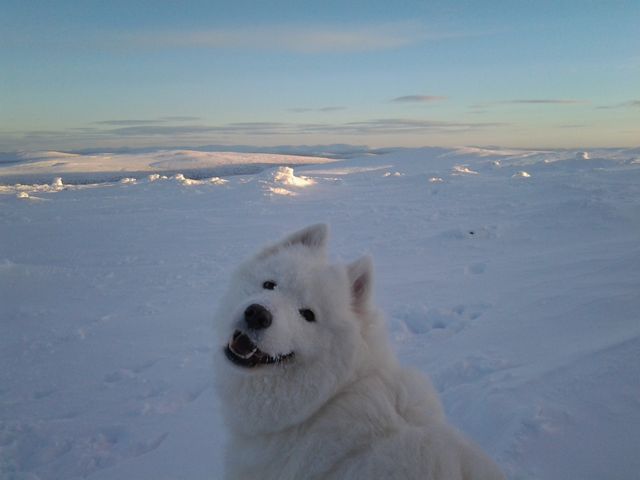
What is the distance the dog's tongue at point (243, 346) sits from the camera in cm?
196

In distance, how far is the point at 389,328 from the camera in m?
5.25

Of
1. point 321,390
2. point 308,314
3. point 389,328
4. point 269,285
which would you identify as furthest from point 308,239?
point 389,328

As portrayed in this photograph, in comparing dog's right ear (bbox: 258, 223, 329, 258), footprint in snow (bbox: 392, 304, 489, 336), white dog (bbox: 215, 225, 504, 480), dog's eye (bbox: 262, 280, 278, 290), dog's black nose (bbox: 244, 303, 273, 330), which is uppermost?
dog's right ear (bbox: 258, 223, 329, 258)

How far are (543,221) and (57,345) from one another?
11.4 meters

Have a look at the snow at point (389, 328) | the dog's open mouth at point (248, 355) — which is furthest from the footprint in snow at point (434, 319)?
the dog's open mouth at point (248, 355)

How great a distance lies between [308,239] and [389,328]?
3.14 m

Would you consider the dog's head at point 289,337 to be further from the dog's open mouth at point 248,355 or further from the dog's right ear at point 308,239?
the dog's right ear at point 308,239

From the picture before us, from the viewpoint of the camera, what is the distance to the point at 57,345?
520cm

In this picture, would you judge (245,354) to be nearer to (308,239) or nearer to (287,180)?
(308,239)

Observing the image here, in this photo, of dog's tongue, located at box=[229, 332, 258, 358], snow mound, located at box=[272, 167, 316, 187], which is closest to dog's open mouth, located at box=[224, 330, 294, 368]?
dog's tongue, located at box=[229, 332, 258, 358]

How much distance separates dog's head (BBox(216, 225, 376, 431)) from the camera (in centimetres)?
193

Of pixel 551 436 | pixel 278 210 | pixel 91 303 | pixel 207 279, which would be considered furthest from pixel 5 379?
pixel 278 210

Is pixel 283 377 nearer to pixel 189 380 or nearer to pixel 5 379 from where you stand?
pixel 189 380

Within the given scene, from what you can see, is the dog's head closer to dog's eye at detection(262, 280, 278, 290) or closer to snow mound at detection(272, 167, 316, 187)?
dog's eye at detection(262, 280, 278, 290)
